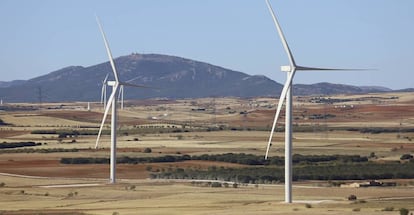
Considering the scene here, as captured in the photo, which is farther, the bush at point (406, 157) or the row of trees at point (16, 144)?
the row of trees at point (16, 144)

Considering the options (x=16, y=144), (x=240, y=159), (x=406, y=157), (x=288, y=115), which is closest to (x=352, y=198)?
(x=288, y=115)

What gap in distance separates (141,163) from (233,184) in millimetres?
33519

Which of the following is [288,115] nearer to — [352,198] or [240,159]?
[352,198]

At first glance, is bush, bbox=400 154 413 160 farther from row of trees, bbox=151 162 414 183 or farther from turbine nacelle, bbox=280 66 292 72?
turbine nacelle, bbox=280 66 292 72

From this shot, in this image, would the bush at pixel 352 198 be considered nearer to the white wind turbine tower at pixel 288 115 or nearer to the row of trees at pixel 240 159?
the white wind turbine tower at pixel 288 115

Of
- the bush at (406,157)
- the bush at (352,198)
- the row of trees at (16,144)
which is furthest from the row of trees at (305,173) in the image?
the row of trees at (16,144)

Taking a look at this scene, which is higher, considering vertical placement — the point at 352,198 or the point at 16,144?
the point at 16,144

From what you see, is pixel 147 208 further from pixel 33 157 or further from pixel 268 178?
pixel 33 157

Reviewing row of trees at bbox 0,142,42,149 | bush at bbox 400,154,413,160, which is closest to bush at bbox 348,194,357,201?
bush at bbox 400,154,413,160

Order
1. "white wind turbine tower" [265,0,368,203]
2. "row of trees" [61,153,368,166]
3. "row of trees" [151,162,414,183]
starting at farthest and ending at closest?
"row of trees" [61,153,368,166] → "row of trees" [151,162,414,183] → "white wind turbine tower" [265,0,368,203]

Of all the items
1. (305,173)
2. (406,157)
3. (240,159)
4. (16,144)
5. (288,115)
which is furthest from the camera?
(16,144)

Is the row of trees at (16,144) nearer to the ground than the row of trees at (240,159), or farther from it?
farther from it

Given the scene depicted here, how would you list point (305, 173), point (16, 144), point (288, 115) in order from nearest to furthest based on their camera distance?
point (288, 115) → point (305, 173) → point (16, 144)

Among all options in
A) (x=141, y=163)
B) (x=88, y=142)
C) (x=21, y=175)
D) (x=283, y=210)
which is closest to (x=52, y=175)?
(x=21, y=175)
